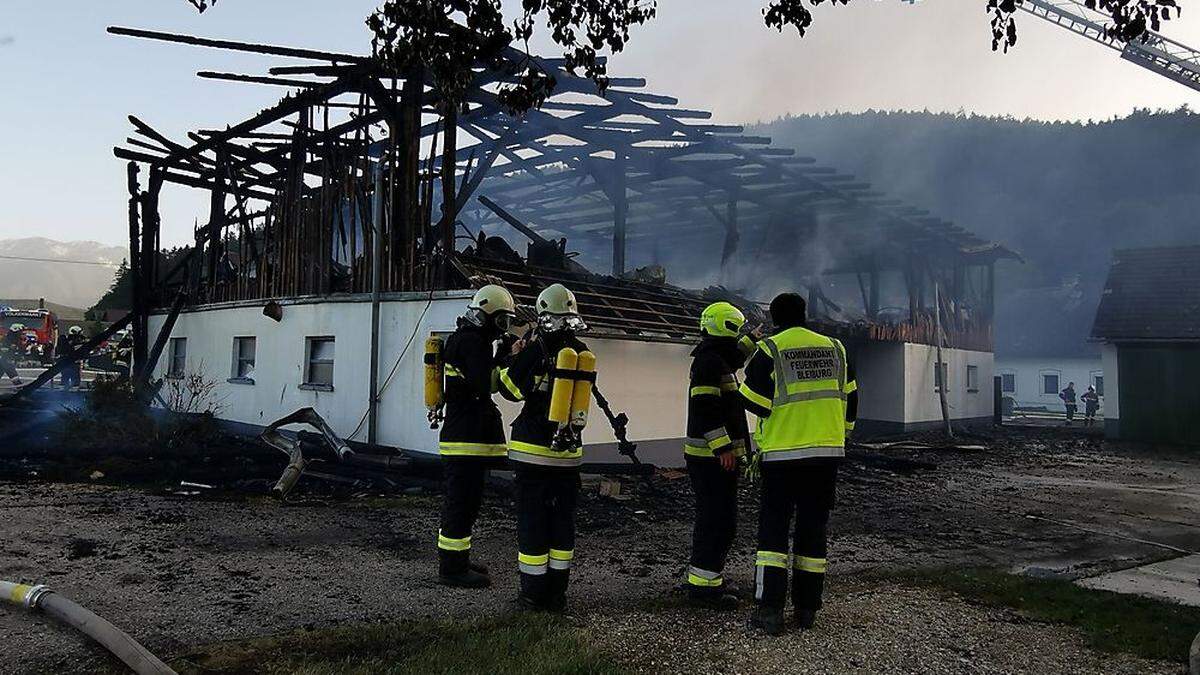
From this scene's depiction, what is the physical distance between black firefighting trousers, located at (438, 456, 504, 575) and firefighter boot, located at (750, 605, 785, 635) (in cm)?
198

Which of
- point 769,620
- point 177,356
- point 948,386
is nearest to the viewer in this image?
point 769,620

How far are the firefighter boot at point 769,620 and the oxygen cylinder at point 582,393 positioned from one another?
1536mm

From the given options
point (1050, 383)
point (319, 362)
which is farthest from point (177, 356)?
point (1050, 383)

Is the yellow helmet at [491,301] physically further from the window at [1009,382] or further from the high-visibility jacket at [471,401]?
the window at [1009,382]

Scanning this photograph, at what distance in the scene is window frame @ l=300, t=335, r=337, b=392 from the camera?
1240 centimetres

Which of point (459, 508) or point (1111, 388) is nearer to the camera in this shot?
point (459, 508)

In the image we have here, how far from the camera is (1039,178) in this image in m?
80.6

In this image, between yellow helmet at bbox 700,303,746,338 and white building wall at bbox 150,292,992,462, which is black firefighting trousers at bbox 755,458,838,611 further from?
white building wall at bbox 150,292,992,462

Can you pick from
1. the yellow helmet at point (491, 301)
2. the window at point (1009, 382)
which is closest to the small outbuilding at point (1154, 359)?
the window at point (1009, 382)

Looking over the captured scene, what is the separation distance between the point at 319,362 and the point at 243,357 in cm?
331

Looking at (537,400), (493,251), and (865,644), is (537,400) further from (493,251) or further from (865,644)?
(493,251)

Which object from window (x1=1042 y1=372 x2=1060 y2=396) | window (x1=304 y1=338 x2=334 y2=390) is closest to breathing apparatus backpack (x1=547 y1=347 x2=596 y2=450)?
window (x1=304 y1=338 x2=334 y2=390)

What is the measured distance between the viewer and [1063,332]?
145 feet

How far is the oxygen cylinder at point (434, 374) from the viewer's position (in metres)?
5.70
